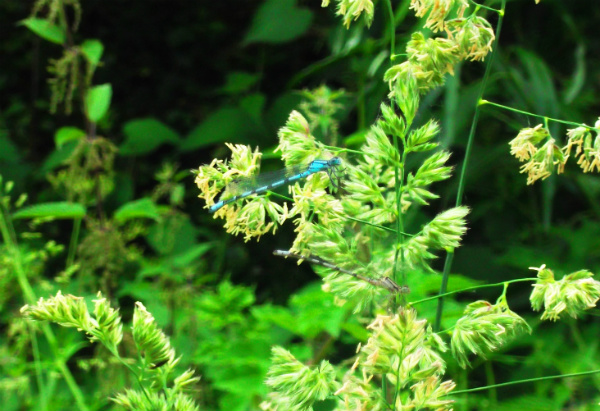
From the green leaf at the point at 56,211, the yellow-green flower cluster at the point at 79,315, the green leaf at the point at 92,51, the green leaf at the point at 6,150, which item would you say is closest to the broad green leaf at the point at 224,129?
the green leaf at the point at 6,150

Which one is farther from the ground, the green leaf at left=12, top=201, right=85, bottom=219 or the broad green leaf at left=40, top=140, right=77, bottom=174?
the green leaf at left=12, top=201, right=85, bottom=219

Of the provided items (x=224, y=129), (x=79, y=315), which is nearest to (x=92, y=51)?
(x=224, y=129)

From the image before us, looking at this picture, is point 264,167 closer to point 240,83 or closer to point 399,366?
point 240,83

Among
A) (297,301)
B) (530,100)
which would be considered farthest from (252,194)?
(530,100)

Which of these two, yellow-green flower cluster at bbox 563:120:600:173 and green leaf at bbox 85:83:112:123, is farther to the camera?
green leaf at bbox 85:83:112:123

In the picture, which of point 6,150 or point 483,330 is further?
point 6,150

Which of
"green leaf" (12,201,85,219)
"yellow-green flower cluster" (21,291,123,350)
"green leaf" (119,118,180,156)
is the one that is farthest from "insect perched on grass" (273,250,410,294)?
"green leaf" (119,118,180,156)

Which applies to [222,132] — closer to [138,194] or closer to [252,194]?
[138,194]

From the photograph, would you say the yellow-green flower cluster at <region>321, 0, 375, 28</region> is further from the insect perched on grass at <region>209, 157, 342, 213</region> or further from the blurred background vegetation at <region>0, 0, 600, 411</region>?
Answer: the blurred background vegetation at <region>0, 0, 600, 411</region>
